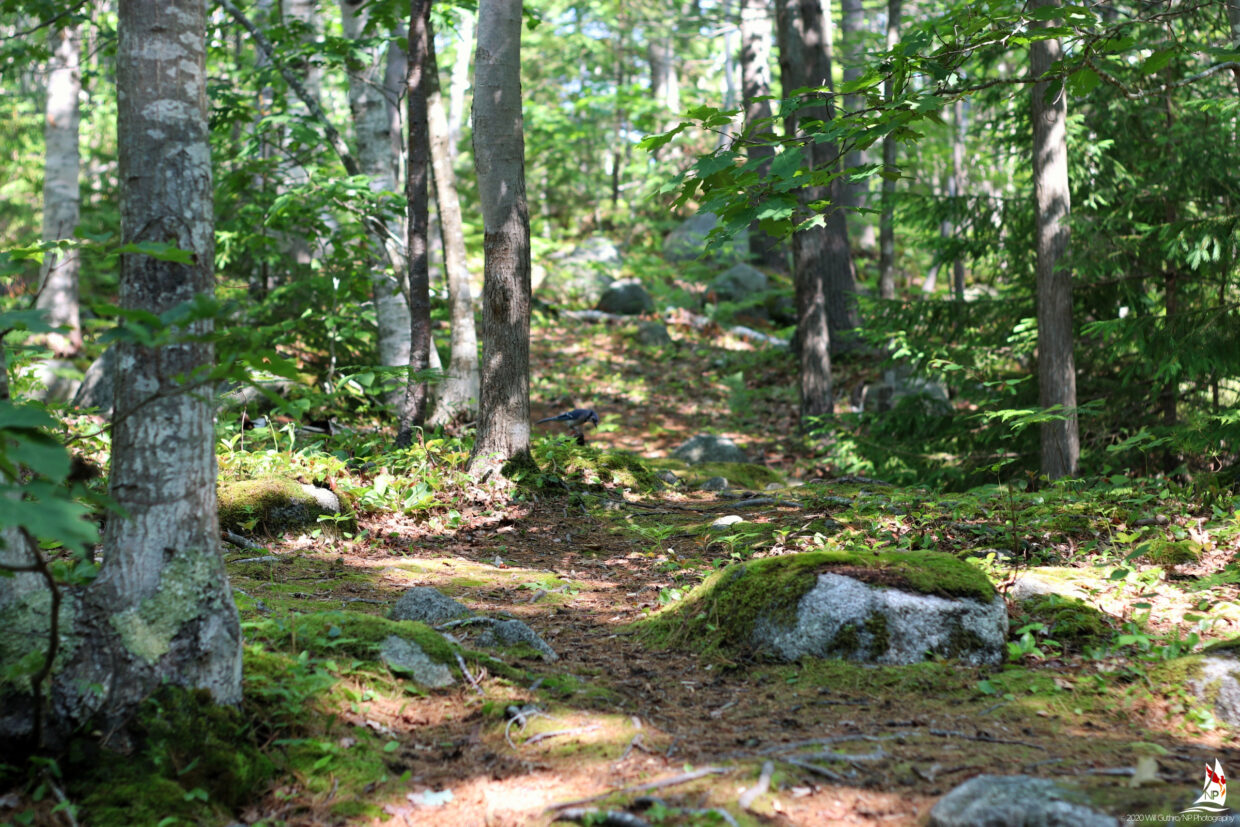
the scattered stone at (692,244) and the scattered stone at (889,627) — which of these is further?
the scattered stone at (692,244)

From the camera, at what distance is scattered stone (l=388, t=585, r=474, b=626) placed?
3.85 m

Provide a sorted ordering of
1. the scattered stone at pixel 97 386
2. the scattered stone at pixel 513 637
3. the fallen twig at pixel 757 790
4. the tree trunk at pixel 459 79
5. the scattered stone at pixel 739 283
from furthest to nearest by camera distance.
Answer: the tree trunk at pixel 459 79 → the scattered stone at pixel 739 283 → the scattered stone at pixel 97 386 → the scattered stone at pixel 513 637 → the fallen twig at pixel 757 790

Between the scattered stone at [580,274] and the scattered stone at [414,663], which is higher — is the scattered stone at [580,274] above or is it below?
above

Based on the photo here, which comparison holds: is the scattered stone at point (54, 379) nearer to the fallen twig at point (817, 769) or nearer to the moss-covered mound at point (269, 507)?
the moss-covered mound at point (269, 507)

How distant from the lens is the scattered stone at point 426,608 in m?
3.85

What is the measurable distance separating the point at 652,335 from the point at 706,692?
46.6 feet

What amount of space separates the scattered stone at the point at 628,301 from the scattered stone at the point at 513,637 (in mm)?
15744

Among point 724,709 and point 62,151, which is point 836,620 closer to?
point 724,709

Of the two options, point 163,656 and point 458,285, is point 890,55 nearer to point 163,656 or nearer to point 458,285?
point 163,656

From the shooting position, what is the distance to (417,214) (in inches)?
291

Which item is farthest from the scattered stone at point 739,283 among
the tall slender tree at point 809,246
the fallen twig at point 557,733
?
the fallen twig at point 557,733

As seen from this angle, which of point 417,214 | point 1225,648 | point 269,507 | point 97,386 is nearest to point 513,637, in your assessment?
point 269,507

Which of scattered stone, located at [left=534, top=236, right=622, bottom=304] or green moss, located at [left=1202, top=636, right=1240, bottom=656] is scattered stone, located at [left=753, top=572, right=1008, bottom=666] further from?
scattered stone, located at [left=534, top=236, right=622, bottom=304]

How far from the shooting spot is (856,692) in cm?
327
